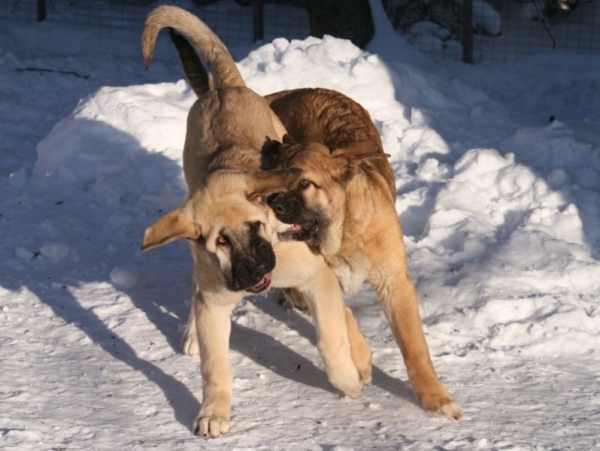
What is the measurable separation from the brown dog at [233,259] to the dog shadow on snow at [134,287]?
0.24 m

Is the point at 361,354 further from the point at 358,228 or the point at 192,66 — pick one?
the point at 192,66

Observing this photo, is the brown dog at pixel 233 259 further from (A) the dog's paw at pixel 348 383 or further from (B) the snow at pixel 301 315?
(B) the snow at pixel 301 315

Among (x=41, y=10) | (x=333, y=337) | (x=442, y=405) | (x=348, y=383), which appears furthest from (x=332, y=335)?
(x=41, y=10)

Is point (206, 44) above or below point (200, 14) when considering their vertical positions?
above

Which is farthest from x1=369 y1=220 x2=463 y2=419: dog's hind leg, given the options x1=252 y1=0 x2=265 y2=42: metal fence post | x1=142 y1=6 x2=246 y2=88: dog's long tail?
x1=252 y1=0 x2=265 y2=42: metal fence post

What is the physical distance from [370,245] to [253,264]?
38.4 inches

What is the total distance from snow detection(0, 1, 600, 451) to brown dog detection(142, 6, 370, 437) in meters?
0.19

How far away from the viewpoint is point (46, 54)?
14117 millimetres

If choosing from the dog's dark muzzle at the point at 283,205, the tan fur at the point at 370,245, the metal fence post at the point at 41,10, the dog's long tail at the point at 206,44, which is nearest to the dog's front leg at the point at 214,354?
the dog's dark muzzle at the point at 283,205

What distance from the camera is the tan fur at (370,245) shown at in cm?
521

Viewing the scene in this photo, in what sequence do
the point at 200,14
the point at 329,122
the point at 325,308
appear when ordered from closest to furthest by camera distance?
the point at 325,308 < the point at 329,122 < the point at 200,14

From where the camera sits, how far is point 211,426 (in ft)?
15.7

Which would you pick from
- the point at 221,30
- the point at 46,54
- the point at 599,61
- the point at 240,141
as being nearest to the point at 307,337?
the point at 240,141

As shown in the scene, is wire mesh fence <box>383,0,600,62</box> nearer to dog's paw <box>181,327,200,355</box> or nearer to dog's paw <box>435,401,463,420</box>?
dog's paw <box>181,327,200,355</box>
